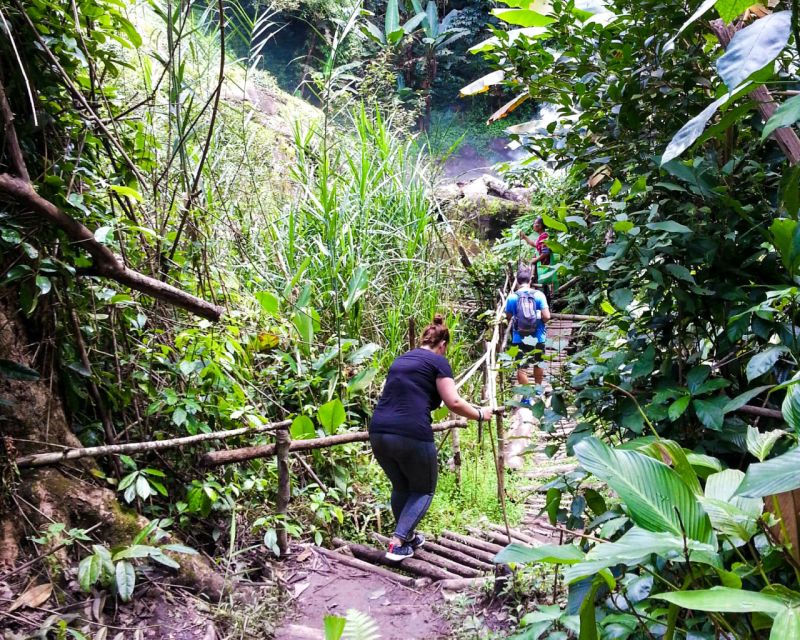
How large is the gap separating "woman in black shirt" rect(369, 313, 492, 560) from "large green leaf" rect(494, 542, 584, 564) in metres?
2.07

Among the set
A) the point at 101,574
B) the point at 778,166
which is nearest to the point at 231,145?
the point at 101,574

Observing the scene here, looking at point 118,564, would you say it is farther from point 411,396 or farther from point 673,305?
point 673,305

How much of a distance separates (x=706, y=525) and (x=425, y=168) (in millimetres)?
4615

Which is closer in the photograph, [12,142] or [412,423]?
[12,142]

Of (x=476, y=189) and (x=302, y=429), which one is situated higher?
(x=476, y=189)

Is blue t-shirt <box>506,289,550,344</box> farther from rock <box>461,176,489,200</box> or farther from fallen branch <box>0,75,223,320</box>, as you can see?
rock <box>461,176,489,200</box>

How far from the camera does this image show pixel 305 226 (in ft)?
14.5

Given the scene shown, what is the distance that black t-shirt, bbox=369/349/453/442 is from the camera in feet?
9.92

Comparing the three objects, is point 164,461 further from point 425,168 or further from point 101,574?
point 425,168

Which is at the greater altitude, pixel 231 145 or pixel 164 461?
pixel 231 145

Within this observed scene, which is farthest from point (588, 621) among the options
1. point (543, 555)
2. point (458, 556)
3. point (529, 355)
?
point (458, 556)

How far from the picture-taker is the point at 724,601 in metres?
0.70

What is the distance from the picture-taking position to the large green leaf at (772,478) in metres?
0.71

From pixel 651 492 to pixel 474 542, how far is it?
2.58 meters
